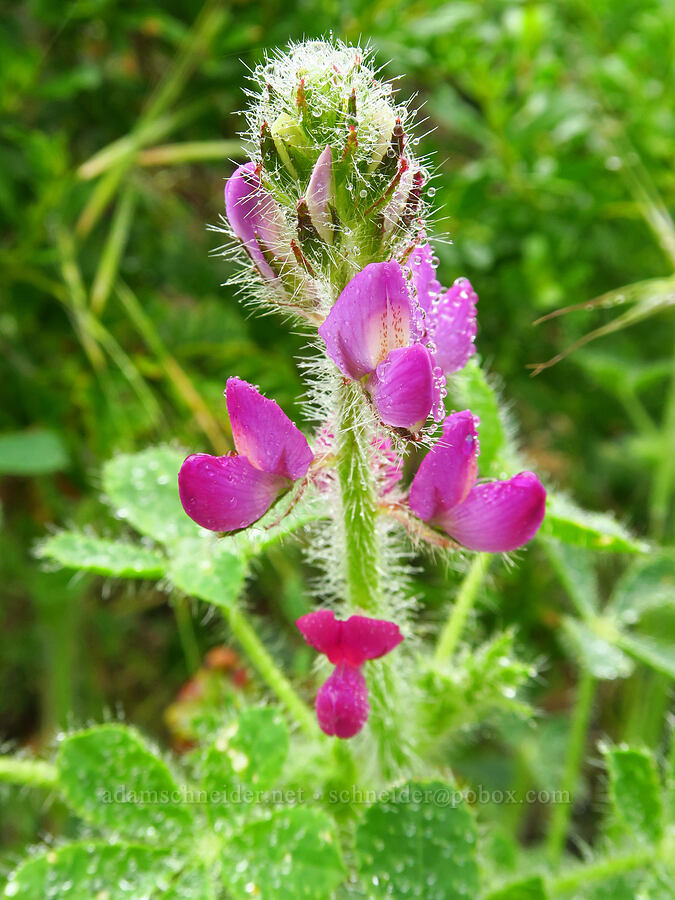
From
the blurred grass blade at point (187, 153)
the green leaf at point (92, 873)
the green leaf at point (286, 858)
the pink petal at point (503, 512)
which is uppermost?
the blurred grass blade at point (187, 153)

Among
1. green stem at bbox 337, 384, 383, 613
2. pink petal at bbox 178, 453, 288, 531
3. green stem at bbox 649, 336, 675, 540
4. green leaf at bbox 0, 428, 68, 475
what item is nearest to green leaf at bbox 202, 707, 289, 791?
green stem at bbox 337, 384, 383, 613

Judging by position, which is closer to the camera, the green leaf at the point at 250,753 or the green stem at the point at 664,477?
the green leaf at the point at 250,753

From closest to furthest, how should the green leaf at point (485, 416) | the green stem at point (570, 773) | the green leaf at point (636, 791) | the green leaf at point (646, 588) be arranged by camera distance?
1. the green leaf at point (636, 791)
2. the green leaf at point (485, 416)
3. the green stem at point (570, 773)
4. the green leaf at point (646, 588)

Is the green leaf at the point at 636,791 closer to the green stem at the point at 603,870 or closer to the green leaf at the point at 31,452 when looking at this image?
the green stem at the point at 603,870

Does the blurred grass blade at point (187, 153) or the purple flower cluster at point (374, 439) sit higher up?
the blurred grass blade at point (187, 153)

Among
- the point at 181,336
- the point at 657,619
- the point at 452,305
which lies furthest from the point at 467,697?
the point at 181,336

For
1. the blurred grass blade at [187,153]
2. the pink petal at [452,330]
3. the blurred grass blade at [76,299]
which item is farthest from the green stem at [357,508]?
the blurred grass blade at [187,153]

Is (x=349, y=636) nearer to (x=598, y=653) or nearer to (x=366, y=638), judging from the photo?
(x=366, y=638)
